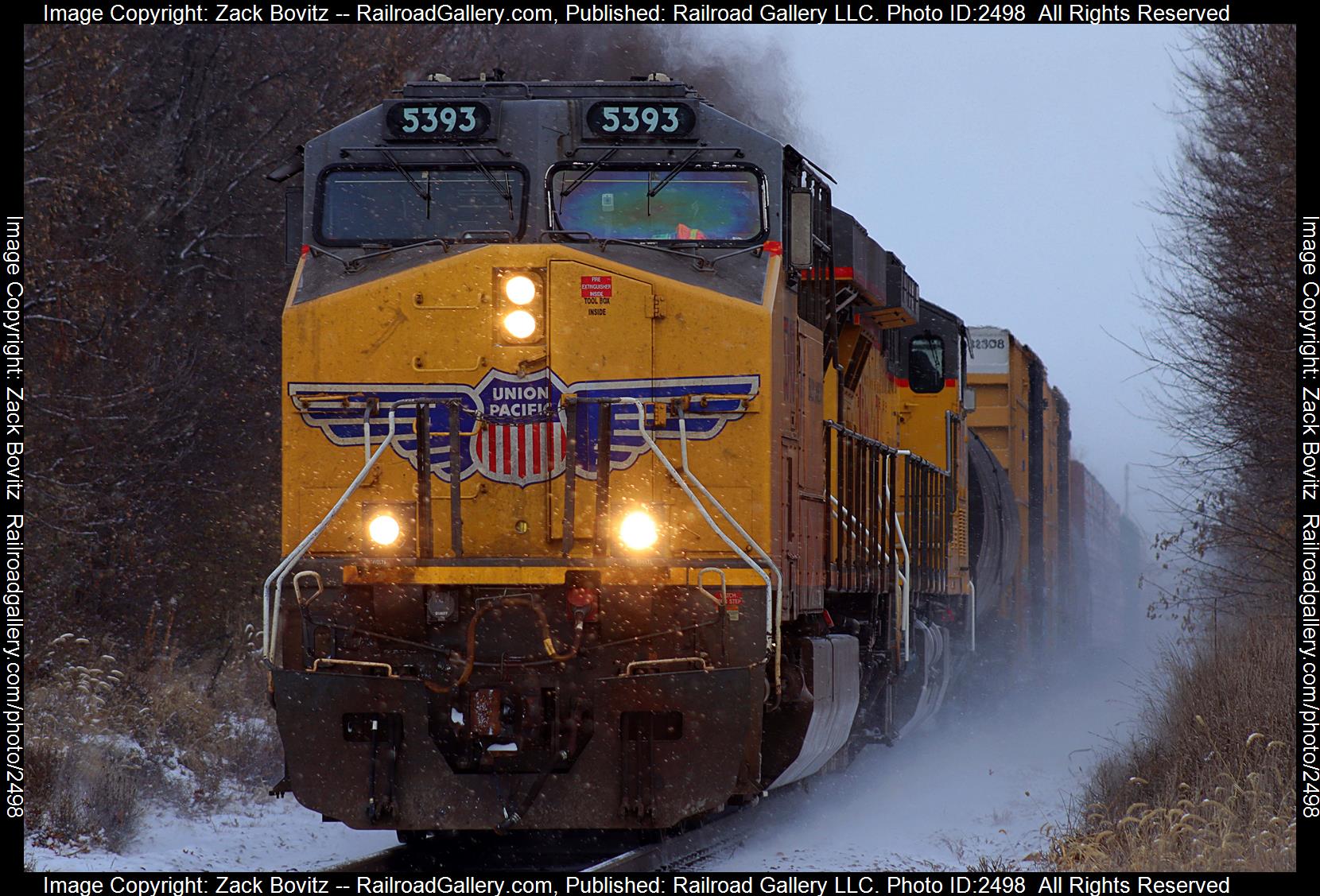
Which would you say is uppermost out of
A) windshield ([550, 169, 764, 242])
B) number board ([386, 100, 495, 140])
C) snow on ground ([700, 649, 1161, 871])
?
number board ([386, 100, 495, 140])

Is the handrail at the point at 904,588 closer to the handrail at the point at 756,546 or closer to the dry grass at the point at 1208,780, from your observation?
the dry grass at the point at 1208,780

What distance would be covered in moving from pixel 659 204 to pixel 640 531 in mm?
1646

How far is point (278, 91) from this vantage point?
53.4ft

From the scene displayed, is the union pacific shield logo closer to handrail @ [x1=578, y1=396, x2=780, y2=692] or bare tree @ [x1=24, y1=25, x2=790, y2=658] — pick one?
handrail @ [x1=578, y1=396, x2=780, y2=692]

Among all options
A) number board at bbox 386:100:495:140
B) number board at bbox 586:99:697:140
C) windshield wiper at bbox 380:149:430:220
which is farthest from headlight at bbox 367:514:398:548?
number board at bbox 586:99:697:140

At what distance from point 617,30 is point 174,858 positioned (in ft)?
62.2

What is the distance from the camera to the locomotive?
6652 millimetres

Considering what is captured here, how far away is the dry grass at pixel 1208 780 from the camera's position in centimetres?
633

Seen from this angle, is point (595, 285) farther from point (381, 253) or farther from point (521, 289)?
point (381, 253)

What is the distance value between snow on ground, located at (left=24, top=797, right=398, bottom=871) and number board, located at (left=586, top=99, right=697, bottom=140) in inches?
154

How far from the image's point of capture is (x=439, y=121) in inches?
292

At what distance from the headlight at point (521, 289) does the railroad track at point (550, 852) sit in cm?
264

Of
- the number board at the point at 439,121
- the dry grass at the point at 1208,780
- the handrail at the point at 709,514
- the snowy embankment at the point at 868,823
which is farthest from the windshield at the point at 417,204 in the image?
the dry grass at the point at 1208,780
